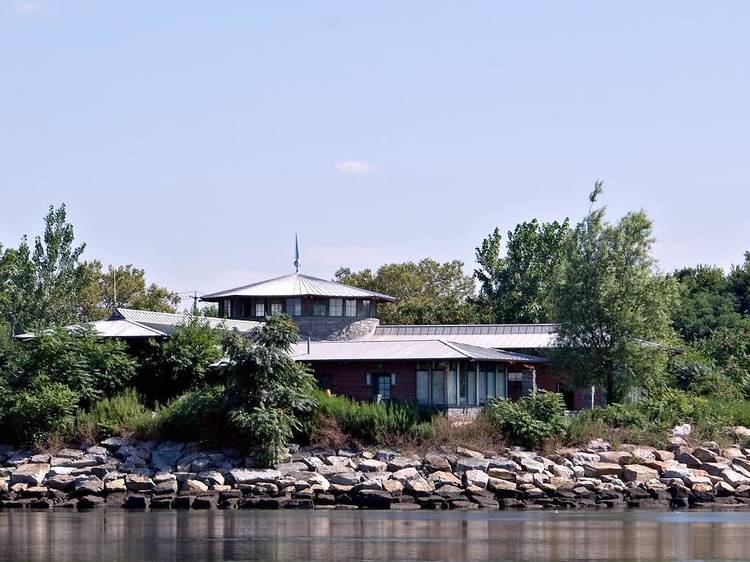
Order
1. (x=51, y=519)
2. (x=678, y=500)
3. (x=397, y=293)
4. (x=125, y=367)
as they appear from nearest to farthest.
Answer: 1. (x=51, y=519)
2. (x=678, y=500)
3. (x=125, y=367)
4. (x=397, y=293)

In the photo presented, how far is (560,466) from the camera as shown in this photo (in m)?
48.2

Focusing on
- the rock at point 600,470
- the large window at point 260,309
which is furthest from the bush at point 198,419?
the large window at point 260,309

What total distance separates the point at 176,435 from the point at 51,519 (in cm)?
951

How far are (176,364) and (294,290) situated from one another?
11.7 metres

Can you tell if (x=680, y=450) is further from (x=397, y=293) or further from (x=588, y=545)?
(x=397, y=293)

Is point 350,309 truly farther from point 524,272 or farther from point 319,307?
point 524,272

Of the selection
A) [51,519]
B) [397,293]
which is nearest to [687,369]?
[51,519]

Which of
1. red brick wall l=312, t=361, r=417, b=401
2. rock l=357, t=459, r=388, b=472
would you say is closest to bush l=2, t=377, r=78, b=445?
red brick wall l=312, t=361, r=417, b=401

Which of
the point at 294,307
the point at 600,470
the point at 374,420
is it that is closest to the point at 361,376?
the point at 374,420

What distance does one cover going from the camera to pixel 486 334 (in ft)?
222

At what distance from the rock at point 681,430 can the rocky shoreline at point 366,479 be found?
278 cm

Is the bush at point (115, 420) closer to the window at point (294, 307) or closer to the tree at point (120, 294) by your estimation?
the window at point (294, 307)

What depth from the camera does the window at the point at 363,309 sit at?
66.2 m

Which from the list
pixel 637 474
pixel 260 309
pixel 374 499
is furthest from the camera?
pixel 260 309
